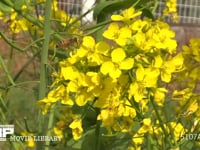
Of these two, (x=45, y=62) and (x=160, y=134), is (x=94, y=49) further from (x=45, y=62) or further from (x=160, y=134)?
(x=160, y=134)

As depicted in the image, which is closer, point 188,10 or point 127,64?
point 127,64

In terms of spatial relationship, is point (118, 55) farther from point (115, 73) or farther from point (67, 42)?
point (67, 42)

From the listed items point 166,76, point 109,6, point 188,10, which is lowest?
point 166,76

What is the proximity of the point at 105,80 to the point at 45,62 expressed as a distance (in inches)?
5.6

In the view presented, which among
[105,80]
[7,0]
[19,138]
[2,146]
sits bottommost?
[2,146]

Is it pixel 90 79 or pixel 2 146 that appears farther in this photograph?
pixel 2 146

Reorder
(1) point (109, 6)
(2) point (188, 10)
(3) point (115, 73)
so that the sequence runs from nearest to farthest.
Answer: (3) point (115, 73) → (1) point (109, 6) → (2) point (188, 10)

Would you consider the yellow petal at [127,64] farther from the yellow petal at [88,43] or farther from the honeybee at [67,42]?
the honeybee at [67,42]

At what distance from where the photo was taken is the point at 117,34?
35.4 inches

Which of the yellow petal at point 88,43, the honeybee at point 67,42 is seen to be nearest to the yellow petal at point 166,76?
the yellow petal at point 88,43

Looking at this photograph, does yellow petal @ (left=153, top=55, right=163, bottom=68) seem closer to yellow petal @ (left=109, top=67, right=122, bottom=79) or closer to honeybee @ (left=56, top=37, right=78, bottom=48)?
yellow petal @ (left=109, top=67, right=122, bottom=79)

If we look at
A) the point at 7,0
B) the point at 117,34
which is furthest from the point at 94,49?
the point at 7,0

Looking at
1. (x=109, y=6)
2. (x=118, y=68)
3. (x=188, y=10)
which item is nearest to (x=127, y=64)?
(x=118, y=68)

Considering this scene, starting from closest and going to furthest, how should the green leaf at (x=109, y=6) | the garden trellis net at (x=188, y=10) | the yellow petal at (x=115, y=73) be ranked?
the yellow petal at (x=115, y=73)
the green leaf at (x=109, y=6)
the garden trellis net at (x=188, y=10)
